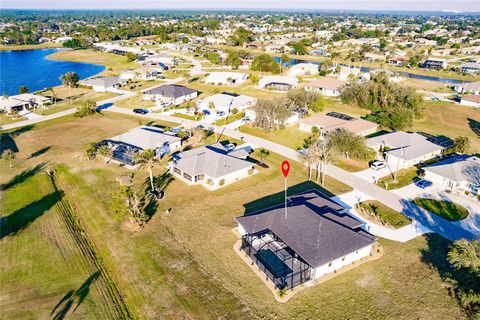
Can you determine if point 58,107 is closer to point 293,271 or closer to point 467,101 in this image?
point 293,271

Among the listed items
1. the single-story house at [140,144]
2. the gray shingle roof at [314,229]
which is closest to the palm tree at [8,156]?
Answer: the single-story house at [140,144]

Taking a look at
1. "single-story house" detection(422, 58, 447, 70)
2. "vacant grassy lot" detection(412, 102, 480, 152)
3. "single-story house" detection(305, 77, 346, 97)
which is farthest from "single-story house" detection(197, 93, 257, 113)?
"single-story house" detection(422, 58, 447, 70)

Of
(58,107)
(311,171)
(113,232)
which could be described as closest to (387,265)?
(311,171)

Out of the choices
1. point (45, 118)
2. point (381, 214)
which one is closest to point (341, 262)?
point (381, 214)

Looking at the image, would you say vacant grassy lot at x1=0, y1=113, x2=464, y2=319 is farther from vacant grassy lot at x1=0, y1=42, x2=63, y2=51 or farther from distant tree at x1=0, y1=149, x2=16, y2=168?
vacant grassy lot at x1=0, y1=42, x2=63, y2=51

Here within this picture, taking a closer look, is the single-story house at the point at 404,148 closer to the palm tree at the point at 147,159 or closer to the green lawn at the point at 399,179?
the green lawn at the point at 399,179
